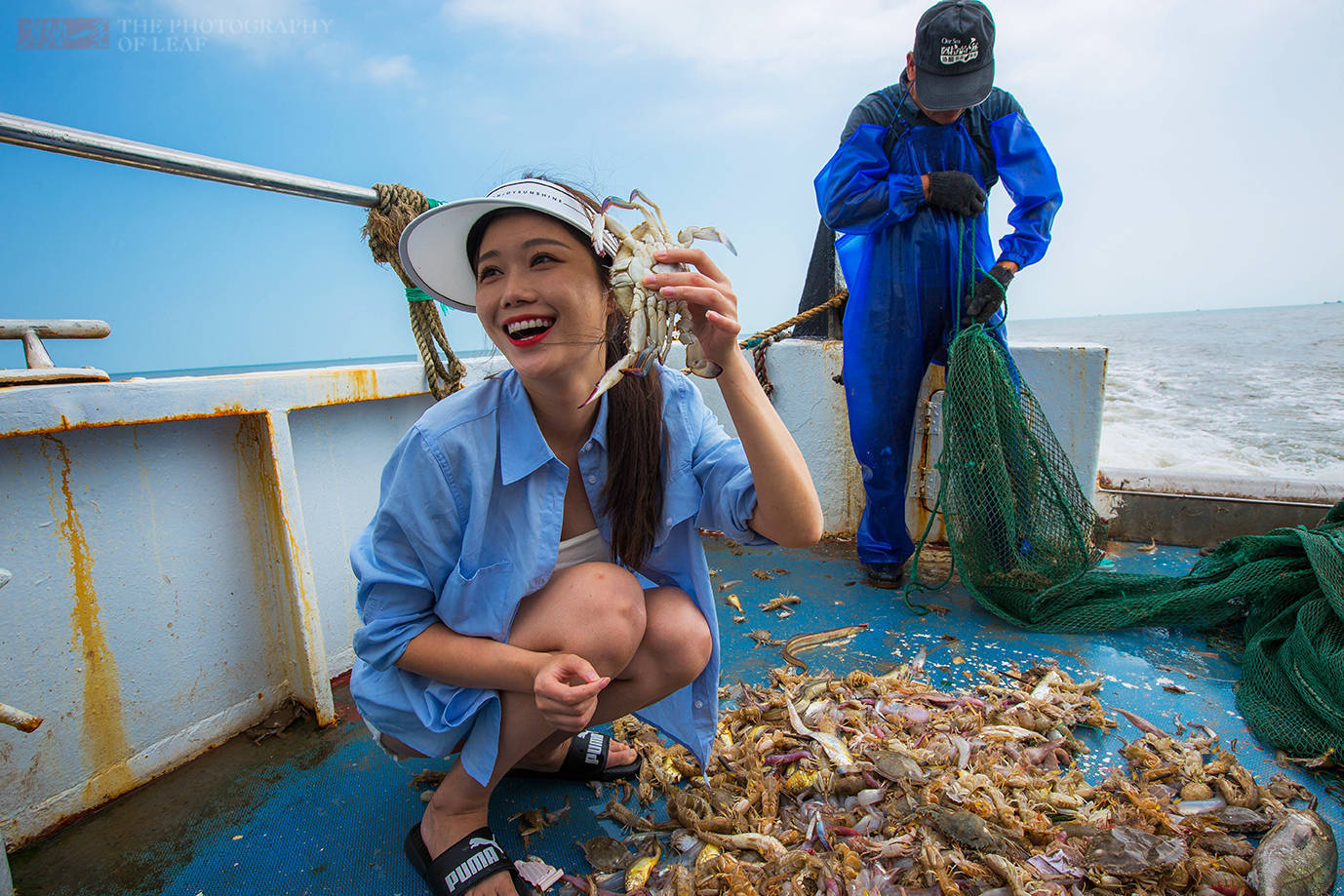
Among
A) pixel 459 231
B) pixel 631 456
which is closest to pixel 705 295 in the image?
pixel 631 456

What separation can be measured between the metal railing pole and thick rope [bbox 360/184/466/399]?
2.5 inches

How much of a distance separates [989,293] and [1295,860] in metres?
2.19

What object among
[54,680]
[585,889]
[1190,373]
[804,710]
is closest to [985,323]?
[804,710]

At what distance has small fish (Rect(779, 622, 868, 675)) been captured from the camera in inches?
104

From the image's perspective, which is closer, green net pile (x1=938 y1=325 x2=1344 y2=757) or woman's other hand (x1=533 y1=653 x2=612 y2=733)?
woman's other hand (x1=533 y1=653 x2=612 y2=733)

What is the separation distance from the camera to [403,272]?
2.31 meters

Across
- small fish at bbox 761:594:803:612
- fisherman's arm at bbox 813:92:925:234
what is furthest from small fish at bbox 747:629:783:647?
fisherman's arm at bbox 813:92:925:234

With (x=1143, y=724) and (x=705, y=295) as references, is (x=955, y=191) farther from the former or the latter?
(x=705, y=295)

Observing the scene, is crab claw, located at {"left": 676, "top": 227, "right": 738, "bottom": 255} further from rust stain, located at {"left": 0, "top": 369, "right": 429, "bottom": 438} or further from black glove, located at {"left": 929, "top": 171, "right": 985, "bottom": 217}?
black glove, located at {"left": 929, "top": 171, "right": 985, "bottom": 217}

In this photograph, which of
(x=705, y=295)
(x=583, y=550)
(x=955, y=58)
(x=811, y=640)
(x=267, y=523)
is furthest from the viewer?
(x=955, y=58)

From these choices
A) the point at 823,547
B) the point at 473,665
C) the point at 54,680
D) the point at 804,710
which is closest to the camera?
the point at 473,665

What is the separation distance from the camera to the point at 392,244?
7.79ft

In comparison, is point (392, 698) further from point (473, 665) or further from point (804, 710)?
point (804, 710)

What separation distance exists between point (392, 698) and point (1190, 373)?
64.5 ft
